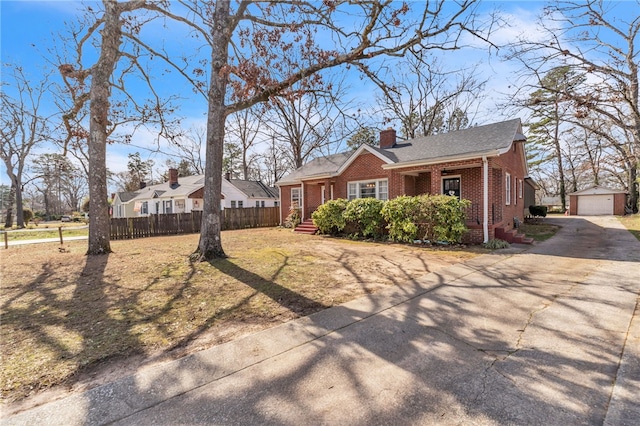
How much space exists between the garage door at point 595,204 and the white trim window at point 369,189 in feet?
89.7

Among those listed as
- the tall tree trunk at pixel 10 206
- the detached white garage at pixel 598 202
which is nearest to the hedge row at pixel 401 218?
the detached white garage at pixel 598 202

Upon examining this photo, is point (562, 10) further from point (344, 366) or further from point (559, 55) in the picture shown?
point (344, 366)

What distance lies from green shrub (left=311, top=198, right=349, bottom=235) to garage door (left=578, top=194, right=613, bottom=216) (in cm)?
2956

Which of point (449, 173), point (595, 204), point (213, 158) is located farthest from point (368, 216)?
point (595, 204)

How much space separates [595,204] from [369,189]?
2798cm

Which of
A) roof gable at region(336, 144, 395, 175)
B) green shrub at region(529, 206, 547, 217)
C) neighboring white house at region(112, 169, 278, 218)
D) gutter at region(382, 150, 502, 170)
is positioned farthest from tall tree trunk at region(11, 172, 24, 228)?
green shrub at region(529, 206, 547, 217)

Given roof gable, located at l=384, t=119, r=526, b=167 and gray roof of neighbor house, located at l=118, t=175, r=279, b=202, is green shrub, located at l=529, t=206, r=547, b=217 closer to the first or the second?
roof gable, located at l=384, t=119, r=526, b=167

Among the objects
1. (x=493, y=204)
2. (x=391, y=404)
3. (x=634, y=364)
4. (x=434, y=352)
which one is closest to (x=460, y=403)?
(x=391, y=404)

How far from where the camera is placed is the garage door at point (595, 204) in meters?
28.0

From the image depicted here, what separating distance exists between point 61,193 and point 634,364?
75.7 meters

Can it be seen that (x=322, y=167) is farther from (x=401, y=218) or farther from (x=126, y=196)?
(x=126, y=196)

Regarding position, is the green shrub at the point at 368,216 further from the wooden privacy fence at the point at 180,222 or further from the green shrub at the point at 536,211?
the green shrub at the point at 536,211

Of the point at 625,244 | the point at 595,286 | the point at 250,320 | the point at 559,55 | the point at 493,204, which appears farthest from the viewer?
the point at 493,204

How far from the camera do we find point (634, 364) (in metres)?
2.77
